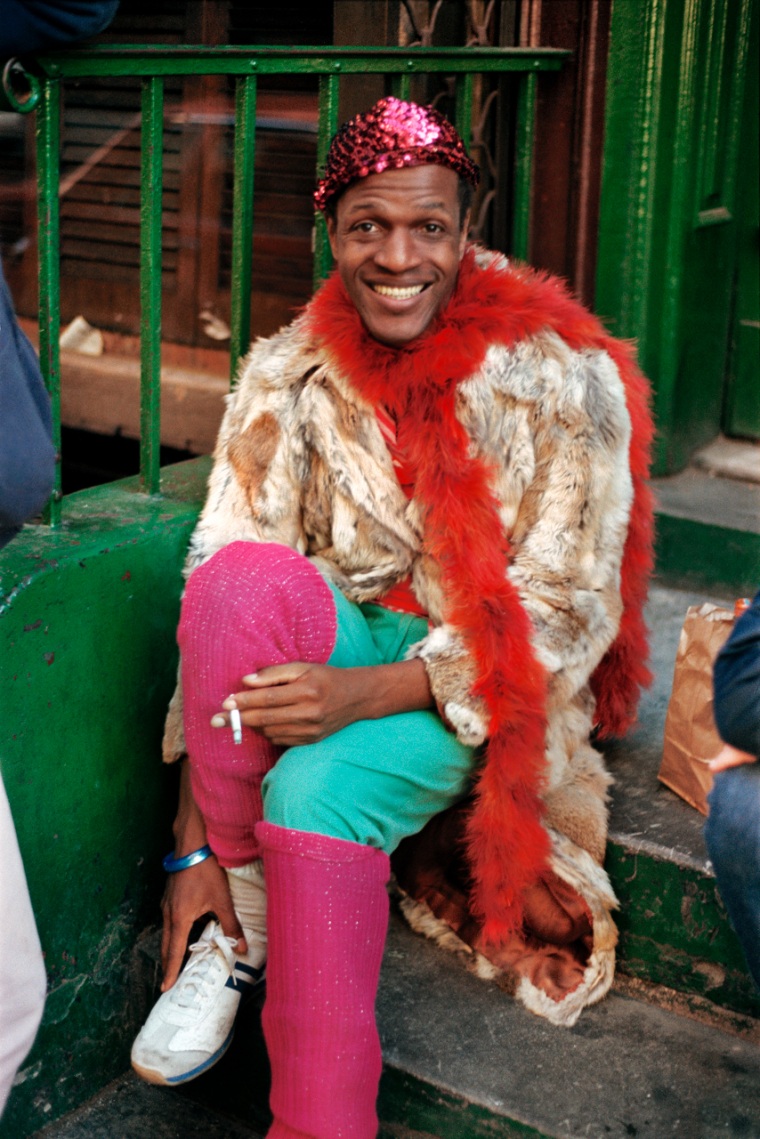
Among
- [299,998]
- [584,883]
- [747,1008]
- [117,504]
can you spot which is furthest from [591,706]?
[117,504]

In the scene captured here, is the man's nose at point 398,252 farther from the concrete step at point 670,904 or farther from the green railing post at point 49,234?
the concrete step at point 670,904

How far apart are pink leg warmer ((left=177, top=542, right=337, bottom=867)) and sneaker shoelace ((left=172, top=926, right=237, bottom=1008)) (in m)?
0.15

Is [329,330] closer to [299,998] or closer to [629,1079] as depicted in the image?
[299,998]

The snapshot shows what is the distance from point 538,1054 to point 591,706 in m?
0.64

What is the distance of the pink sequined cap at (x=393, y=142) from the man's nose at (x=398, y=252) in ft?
0.38

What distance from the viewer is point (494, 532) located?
90.0 inches

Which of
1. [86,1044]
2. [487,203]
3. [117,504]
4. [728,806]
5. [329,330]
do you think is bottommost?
[86,1044]

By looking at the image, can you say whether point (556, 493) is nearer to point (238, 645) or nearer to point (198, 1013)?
point (238, 645)

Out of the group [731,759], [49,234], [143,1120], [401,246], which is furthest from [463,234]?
[143,1120]

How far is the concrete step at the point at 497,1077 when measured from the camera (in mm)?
2137

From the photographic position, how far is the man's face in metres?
2.29

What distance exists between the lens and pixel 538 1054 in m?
2.25

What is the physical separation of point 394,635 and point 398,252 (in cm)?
69

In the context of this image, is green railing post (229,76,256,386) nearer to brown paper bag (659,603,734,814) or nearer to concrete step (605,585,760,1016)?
brown paper bag (659,603,734,814)
